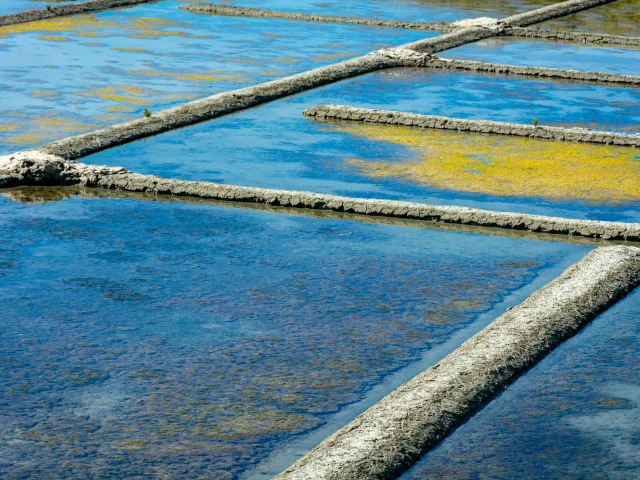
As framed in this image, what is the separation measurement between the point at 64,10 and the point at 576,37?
262 inches

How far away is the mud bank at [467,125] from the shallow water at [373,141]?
16 centimetres

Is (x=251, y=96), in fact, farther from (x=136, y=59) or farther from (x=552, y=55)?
(x=552, y=55)

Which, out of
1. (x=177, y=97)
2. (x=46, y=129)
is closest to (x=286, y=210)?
(x=46, y=129)

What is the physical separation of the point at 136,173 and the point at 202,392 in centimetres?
306

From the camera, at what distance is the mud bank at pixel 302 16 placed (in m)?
14.4

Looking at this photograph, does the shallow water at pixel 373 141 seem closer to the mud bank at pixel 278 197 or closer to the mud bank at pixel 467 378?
the mud bank at pixel 278 197

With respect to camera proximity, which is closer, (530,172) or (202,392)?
(202,392)

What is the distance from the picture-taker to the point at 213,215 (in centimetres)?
601

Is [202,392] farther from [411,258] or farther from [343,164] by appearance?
[343,164]

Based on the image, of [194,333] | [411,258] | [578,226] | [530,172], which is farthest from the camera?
[530,172]

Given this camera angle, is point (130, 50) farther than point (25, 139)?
Yes

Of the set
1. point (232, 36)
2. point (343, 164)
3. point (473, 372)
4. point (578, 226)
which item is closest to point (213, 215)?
point (343, 164)

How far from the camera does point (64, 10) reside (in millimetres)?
14602

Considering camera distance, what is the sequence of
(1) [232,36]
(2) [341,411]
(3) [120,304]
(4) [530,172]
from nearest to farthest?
(2) [341,411] → (3) [120,304] → (4) [530,172] → (1) [232,36]
